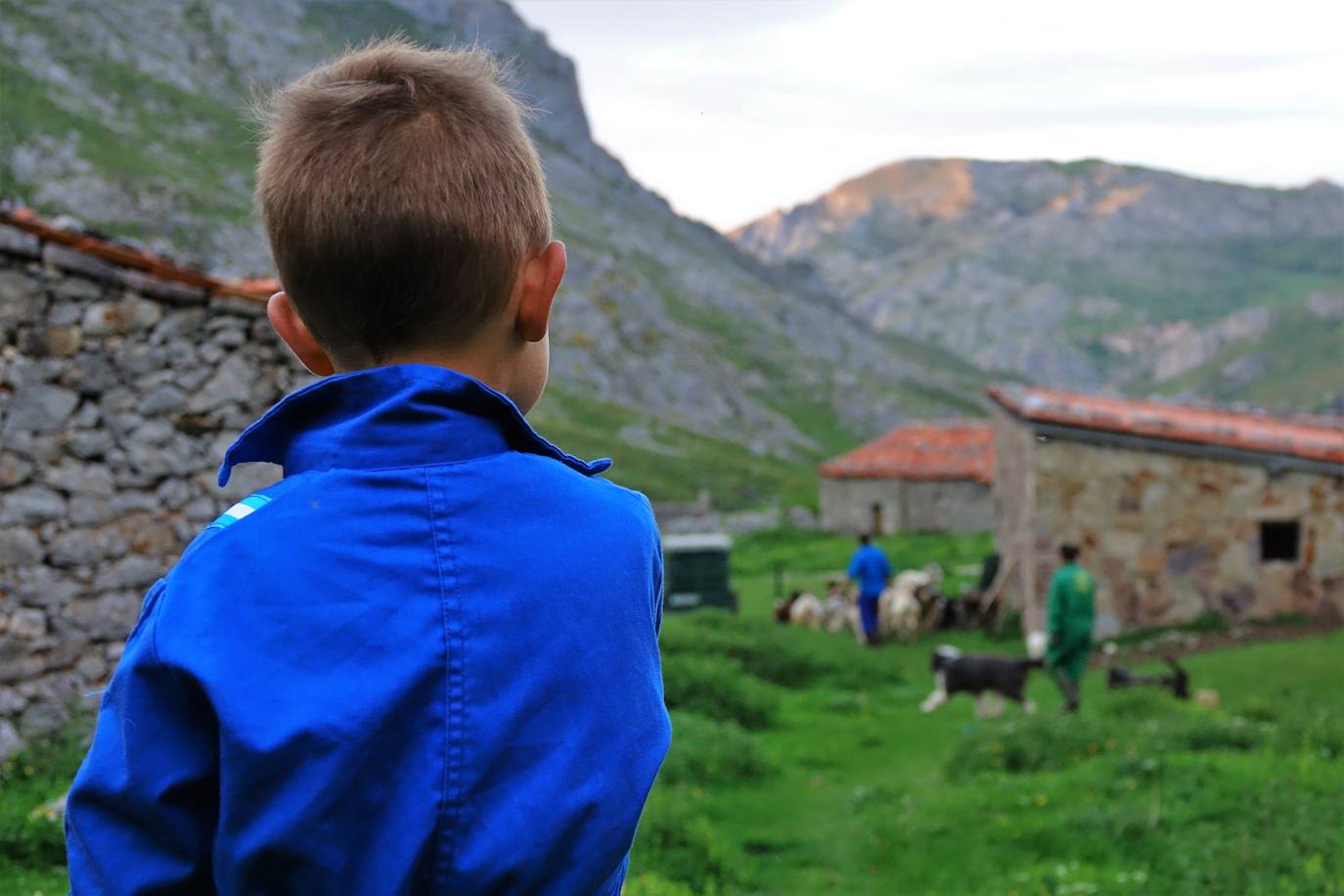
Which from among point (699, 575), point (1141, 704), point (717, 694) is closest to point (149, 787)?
point (717, 694)

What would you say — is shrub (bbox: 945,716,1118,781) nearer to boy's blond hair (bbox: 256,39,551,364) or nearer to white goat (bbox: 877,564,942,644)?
boy's blond hair (bbox: 256,39,551,364)

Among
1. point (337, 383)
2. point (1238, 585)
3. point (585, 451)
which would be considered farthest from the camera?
point (585, 451)

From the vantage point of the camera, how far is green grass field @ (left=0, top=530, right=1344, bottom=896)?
19.8 feet

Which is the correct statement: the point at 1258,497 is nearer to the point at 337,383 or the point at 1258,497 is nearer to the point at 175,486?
the point at 175,486

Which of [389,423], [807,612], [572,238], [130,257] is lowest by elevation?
[807,612]

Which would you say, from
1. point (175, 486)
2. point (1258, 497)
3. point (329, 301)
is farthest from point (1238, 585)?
point (329, 301)

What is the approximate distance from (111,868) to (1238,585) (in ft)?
56.3

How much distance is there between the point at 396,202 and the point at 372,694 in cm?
57

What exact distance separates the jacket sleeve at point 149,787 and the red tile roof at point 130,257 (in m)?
5.89

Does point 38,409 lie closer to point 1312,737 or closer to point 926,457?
point 1312,737

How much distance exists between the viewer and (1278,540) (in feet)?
54.9

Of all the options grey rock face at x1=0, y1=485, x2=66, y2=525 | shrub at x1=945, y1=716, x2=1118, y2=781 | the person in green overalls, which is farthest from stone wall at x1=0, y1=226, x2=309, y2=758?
the person in green overalls

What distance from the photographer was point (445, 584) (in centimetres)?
135

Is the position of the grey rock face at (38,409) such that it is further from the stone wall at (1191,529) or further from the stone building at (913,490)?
the stone building at (913,490)
